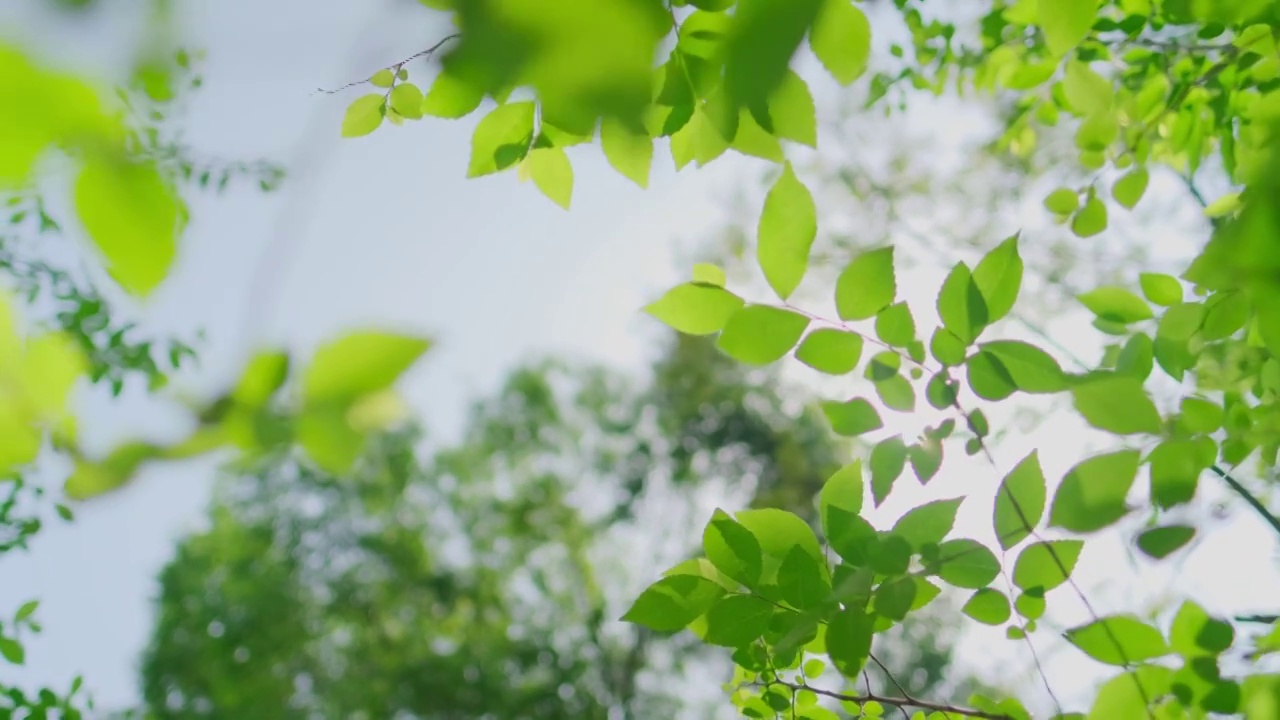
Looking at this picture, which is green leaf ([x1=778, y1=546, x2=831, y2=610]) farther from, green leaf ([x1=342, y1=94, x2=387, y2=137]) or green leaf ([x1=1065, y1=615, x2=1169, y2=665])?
green leaf ([x1=342, y1=94, x2=387, y2=137])

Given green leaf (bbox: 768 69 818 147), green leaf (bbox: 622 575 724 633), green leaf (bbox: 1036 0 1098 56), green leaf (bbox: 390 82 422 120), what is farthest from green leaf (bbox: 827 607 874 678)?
green leaf (bbox: 390 82 422 120)

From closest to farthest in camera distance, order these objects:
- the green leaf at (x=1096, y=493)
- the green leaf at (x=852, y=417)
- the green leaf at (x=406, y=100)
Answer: the green leaf at (x=1096, y=493), the green leaf at (x=852, y=417), the green leaf at (x=406, y=100)

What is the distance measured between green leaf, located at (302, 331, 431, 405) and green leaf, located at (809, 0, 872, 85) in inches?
21.7

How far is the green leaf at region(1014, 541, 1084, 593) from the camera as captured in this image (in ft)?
2.21

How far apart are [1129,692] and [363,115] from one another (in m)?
0.97

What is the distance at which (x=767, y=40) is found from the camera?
290 millimetres

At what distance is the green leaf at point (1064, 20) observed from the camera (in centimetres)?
66

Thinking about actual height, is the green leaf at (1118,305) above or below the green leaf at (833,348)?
below

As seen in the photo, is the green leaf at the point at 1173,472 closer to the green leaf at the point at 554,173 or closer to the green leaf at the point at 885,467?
the green leaf at the point at 885,467

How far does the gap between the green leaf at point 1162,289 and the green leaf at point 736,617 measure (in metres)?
0.63

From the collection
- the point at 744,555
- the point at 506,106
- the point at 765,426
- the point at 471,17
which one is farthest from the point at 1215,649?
the point at 765,426

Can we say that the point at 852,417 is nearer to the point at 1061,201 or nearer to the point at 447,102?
the point at 447,102

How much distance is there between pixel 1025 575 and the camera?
2.29ft

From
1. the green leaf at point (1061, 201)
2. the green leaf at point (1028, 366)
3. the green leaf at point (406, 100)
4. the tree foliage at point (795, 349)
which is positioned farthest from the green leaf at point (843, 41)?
the green leaf at point (1061, 201)
